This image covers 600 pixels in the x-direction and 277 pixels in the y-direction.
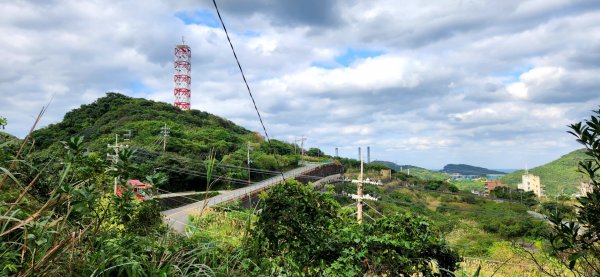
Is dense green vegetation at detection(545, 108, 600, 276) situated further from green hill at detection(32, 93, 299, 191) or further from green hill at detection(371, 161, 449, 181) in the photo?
green hill at detection(371, 161, 449, 181)

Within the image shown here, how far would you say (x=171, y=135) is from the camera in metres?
Answer: 34.5

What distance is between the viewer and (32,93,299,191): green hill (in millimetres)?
25891

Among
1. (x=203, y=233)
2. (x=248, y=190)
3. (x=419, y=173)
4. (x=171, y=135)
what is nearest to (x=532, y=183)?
(x=419, y=173)

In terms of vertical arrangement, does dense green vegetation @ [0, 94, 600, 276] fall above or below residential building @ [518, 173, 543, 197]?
above

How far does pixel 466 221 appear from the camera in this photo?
34656 millimetres

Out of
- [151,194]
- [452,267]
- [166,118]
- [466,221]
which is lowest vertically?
[466,221]

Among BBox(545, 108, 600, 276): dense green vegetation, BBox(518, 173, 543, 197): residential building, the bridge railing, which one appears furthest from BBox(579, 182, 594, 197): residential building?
BBox(518, 173, 543, 197): residential building

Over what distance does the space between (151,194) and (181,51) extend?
1547 inches

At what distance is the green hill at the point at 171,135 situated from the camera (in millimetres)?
25891

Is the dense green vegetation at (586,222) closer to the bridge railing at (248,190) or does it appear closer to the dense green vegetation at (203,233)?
the dense green vegetation at (203,233)

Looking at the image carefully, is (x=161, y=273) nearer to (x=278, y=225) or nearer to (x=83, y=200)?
(x=83, y=200)

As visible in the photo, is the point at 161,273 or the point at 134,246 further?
the point at 134,246

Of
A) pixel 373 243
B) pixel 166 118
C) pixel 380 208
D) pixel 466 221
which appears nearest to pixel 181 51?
pixel 166 118

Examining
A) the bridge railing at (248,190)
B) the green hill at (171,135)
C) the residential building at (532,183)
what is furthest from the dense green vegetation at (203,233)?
the residential building at (532,183)
